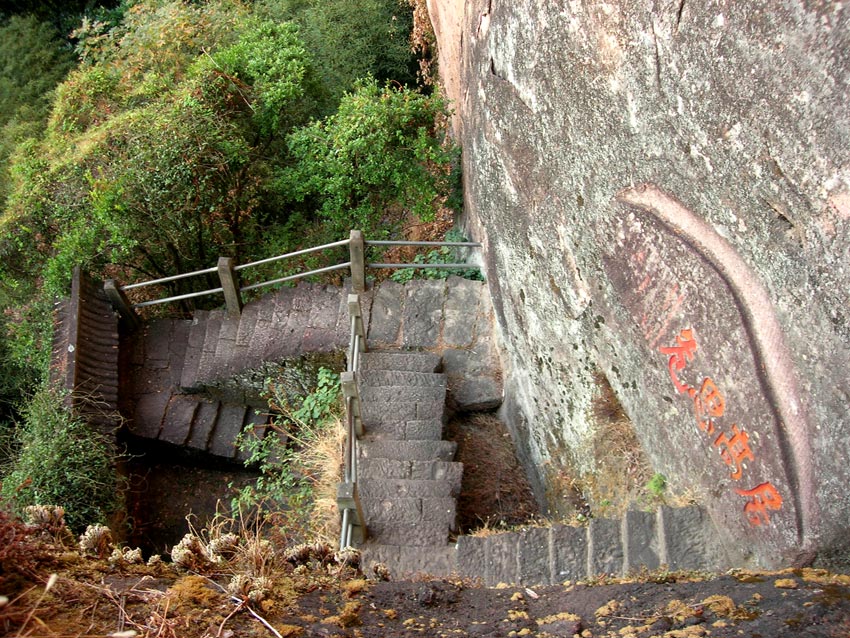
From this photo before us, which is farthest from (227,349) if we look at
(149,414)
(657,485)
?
(657,485)

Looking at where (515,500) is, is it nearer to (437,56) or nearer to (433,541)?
(433,541)

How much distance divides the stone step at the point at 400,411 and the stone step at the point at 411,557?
3.73ft

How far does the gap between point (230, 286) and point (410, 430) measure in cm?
227

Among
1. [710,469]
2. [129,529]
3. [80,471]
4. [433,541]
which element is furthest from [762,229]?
[129,529]

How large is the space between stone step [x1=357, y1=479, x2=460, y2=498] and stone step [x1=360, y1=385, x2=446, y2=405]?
808mm

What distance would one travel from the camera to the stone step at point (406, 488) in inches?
200

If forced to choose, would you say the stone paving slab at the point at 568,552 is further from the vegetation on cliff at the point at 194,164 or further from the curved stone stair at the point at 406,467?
the vegetation on cliff at the point at 194,164

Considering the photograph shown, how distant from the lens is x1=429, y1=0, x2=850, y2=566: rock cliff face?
2.23 m

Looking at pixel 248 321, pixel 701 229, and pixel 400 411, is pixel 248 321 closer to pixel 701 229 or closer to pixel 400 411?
pixel 400 411

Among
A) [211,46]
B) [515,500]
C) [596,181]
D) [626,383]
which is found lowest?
[515,500]

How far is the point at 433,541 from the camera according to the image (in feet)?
15.8

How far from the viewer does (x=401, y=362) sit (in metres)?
6.09

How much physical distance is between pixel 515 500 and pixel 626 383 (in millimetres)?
2031

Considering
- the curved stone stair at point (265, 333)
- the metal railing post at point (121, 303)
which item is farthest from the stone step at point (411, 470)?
the metal railing post at point (121, 303)
